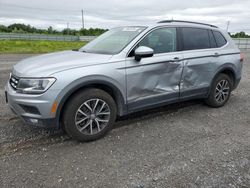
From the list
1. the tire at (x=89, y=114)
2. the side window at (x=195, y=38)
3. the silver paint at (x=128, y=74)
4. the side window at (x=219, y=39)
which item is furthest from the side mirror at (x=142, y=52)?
the side window at (x=219, y=39)

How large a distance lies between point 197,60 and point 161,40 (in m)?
0.84

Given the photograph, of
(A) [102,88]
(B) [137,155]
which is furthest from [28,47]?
(B) [137,155]

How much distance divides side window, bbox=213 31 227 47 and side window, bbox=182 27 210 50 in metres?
0.26

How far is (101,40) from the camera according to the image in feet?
13.8

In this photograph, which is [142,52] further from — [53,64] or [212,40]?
[212,40]

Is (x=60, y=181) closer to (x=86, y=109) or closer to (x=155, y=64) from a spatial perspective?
(x=86, y=109)

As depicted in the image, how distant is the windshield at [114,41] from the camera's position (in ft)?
11.6

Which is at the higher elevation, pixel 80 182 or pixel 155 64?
pixel 155 64

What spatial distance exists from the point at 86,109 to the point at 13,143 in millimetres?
1164

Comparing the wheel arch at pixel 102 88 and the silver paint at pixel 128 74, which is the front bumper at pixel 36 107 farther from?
the wheel arch at pixel 102 88

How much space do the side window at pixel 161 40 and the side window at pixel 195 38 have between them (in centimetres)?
27

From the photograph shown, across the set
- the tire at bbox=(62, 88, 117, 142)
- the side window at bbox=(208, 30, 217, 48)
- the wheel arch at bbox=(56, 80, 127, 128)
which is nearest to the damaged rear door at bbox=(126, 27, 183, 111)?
the wheel arch at bbox=(56, 80, 127, 128)

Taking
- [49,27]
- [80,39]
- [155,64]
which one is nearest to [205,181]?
[155,64]

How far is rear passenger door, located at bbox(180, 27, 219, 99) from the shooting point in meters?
4.00
